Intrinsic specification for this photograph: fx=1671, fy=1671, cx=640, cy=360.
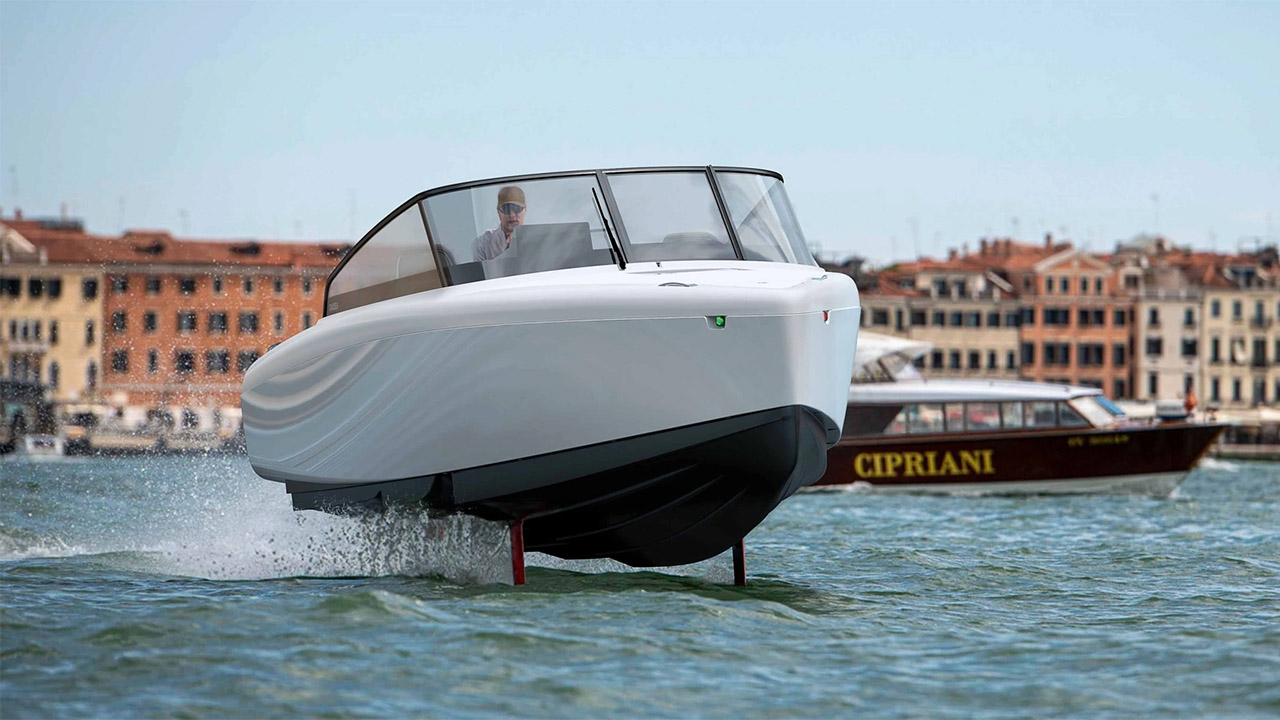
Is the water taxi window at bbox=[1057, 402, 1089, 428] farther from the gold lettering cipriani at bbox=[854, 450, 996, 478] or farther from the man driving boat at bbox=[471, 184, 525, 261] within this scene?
the man driving boat at bbox=[471, 184, 525, 261]

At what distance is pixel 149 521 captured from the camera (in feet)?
Answer: 56.4

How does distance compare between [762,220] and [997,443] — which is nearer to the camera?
[762,220]

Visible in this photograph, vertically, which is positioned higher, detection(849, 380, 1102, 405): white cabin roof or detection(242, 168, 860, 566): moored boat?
detection(242, 168, 860, 566): moored boat

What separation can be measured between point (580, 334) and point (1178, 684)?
3579mm

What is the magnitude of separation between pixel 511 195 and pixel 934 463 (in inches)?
884

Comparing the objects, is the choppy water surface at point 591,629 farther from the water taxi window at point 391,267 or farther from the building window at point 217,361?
the building window at point 217,361

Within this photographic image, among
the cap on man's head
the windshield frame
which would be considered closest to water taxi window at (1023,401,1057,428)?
the windshield frame

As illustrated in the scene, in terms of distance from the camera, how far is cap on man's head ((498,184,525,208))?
977 centimetres

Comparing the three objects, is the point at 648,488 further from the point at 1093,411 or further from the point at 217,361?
the point at 217,361

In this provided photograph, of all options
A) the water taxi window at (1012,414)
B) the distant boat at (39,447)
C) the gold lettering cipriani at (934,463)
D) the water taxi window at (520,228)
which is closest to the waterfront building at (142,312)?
the distant boat at (39,447)

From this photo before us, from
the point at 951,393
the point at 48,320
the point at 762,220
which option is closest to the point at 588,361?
the point at 762,220

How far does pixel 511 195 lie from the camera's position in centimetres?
977

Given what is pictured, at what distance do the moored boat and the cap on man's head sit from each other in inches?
0.4

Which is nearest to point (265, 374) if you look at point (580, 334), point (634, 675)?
point (580, 334)
